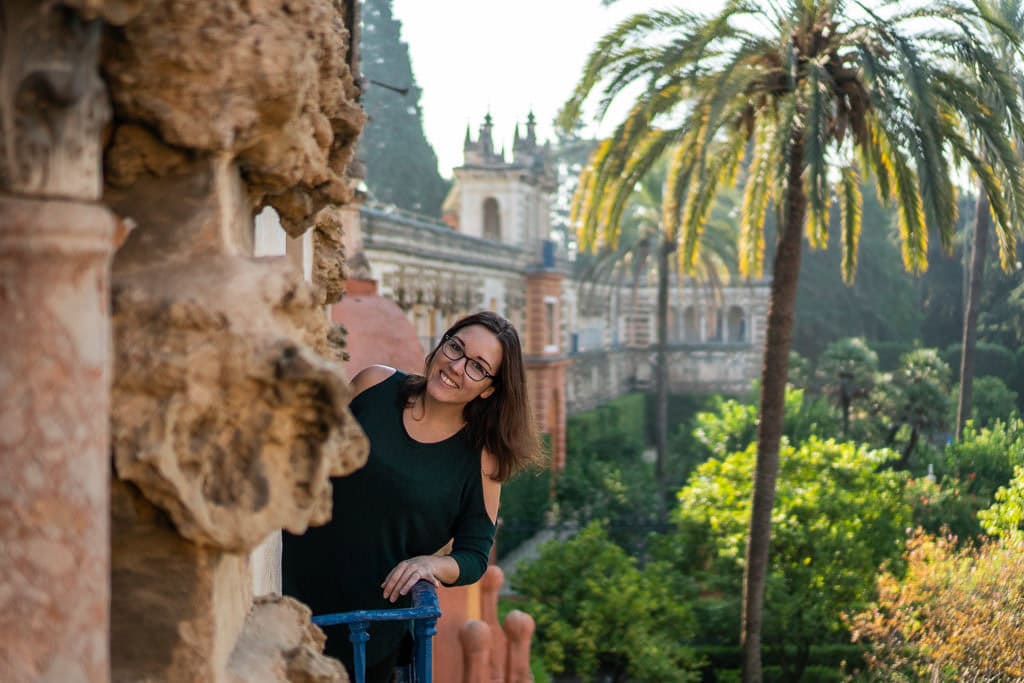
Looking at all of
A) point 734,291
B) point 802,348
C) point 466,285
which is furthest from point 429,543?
point 734,291

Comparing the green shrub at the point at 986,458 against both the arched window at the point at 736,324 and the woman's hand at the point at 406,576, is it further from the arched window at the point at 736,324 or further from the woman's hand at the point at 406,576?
the arched window at the point at 736,324

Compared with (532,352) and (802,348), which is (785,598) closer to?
(532,352)

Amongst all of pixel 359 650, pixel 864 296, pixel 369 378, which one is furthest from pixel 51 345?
pixel 864 296

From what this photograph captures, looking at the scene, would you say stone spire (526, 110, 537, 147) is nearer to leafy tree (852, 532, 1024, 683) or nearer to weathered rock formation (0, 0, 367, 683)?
leafy tree (852, 532, 1024, 683)

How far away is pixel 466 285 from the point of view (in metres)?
23.5

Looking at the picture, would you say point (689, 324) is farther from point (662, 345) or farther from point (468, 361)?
point (468, 361)

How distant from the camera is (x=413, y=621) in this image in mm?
2525

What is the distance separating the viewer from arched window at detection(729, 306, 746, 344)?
46444mm

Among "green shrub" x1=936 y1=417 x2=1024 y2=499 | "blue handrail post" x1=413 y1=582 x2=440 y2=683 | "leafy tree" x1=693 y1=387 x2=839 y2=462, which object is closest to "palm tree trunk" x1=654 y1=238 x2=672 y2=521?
"leafy tree" x1=693 y1=387 x2=839 y2=462

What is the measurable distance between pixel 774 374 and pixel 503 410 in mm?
8551

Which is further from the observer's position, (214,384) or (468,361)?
(468,361)

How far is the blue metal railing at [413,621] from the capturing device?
7.67 ft

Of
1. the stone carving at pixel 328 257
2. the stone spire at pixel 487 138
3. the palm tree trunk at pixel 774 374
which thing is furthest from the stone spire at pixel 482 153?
the stone carving at pixel 328 257

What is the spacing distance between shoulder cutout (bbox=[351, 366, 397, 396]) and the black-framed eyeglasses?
0.23m
